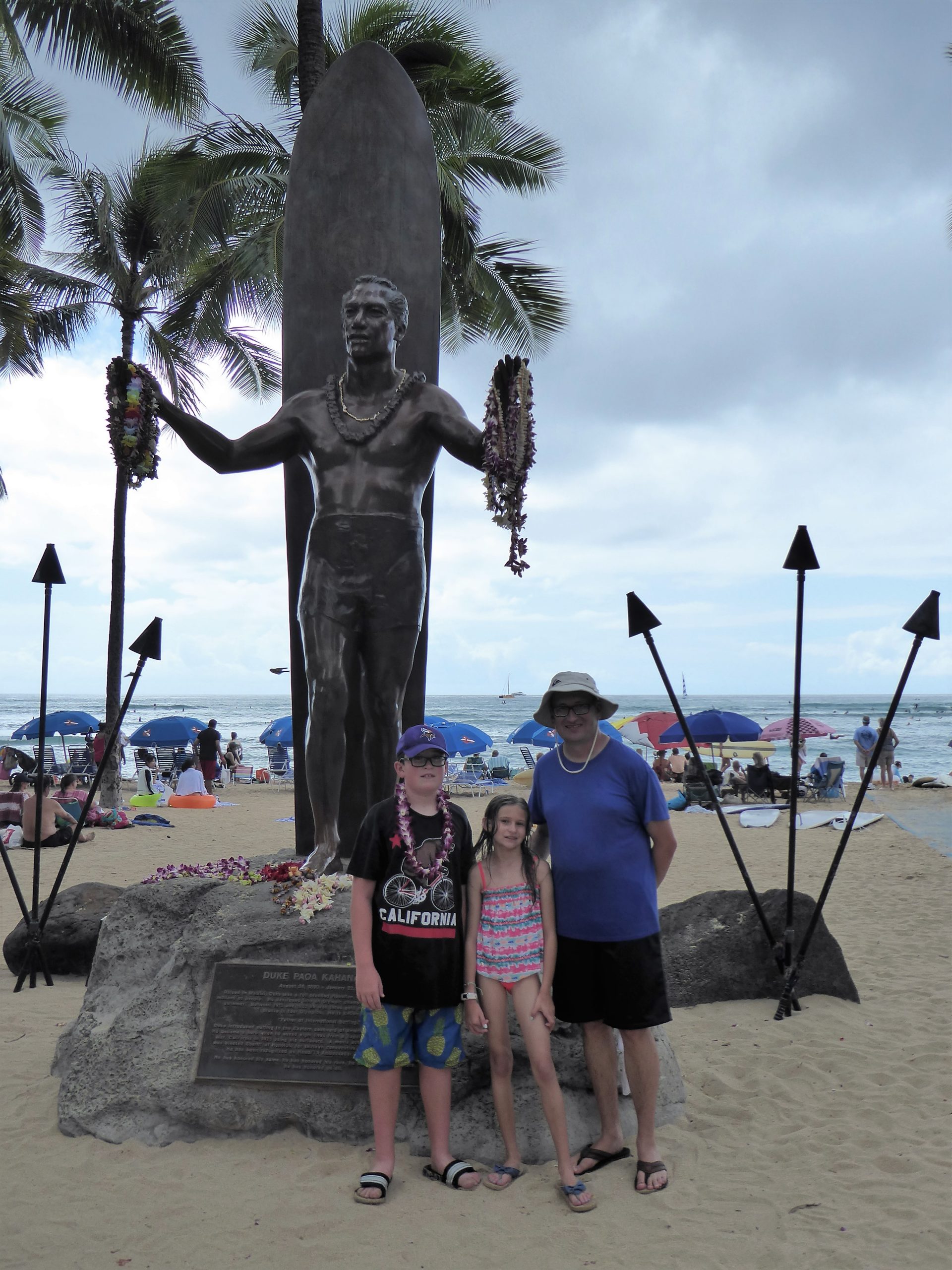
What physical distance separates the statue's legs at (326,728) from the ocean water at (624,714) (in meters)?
6.26

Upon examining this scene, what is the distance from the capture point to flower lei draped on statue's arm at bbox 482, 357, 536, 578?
153 inches

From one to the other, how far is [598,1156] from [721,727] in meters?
16.6

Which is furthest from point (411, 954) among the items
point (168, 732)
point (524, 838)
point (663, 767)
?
point (168, 732)

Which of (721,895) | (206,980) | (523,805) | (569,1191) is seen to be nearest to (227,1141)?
(206,980)

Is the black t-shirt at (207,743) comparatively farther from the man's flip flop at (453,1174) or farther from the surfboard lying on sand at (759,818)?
the man's flip flop at (453,1174)

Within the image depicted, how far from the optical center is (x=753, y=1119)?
4.09 meters

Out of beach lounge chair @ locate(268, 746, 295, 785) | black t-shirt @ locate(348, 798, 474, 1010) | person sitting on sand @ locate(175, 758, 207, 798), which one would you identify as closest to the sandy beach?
black t-shirt @ locate(348, 798, 474, 1010)

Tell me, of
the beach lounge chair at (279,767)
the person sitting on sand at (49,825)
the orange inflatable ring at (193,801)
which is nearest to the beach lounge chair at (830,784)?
the orange inflatable ring at (193,801)

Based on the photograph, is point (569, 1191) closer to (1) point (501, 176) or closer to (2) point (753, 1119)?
(2) point (753, 1119)

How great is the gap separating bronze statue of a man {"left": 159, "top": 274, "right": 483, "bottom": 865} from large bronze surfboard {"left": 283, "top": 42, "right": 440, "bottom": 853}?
84cm

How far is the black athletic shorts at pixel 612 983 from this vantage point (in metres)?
3.33

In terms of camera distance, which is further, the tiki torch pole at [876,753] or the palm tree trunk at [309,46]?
the palm tree trunk at [309,46]

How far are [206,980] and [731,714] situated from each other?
17.9m

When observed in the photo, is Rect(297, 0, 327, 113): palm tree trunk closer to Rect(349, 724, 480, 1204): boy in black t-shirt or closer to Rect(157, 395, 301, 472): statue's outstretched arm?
Rect(157, 395, 301, 472): statue's outstretched arm
